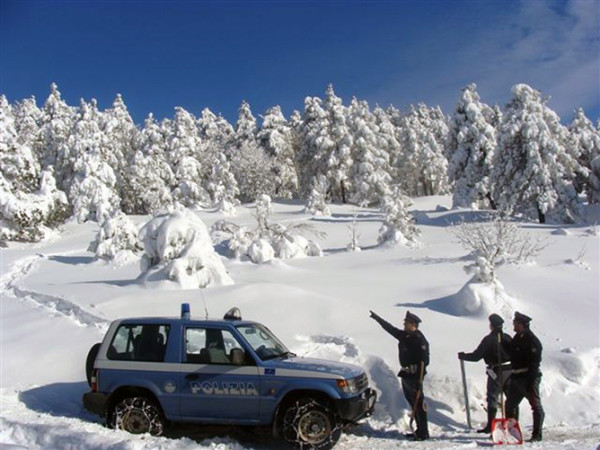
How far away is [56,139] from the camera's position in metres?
51.5

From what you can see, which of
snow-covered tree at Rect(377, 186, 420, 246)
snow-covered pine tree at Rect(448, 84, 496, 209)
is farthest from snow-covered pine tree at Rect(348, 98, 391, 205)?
snow-covered tree at Rect(377, 186, 420, 246)

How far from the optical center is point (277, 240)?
26.0 m

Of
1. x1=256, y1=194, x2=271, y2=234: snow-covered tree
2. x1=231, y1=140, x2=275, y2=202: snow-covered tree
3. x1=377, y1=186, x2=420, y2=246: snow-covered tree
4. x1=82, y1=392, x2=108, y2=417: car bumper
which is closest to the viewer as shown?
x1=82, y1=392, x2=108, y2=417: car bumper

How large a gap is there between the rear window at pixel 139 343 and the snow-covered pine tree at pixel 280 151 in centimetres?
5208

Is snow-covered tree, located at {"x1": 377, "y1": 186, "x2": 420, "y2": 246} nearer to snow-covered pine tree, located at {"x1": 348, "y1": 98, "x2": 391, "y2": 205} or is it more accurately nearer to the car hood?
snow-covered pine tree, located at {"x1": 348, "y1": 98, "x2": 391, "y2": 205}

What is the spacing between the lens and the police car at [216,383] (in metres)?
6.86

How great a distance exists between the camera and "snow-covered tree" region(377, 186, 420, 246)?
2866cm

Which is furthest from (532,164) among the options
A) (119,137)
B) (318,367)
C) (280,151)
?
(119,137)

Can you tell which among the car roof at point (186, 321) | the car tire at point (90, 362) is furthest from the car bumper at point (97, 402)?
the car roof at point (186, 321)

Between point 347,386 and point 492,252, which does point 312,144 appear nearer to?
point 492,252

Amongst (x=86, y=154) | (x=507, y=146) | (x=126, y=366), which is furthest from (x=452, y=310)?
(x=86, y=154)

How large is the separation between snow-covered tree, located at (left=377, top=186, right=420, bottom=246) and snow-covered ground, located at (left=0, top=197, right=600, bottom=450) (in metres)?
5.70

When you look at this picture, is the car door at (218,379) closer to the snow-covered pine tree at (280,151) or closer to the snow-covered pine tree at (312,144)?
the snow-covered pine tree at (312,144)

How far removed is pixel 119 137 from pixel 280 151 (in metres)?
17.9
